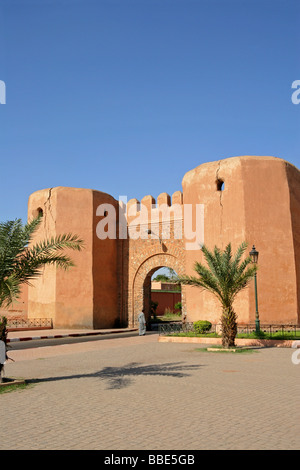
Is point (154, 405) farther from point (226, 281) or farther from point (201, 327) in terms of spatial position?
point (201, 327)

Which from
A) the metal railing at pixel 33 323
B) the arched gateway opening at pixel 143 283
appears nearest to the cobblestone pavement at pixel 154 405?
the metal railing at pixel 33 323

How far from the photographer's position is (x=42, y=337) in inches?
667

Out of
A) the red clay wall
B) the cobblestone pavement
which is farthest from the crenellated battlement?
the cobblestone pavement

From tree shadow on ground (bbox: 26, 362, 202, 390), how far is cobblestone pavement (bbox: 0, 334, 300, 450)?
2 centimetres

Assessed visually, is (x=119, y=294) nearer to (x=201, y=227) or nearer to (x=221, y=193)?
(x=201, y=227)

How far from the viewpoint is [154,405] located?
5.49m

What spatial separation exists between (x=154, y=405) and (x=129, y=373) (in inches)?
105

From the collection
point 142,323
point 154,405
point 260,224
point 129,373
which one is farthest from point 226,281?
point 154,405

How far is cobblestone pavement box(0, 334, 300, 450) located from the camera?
13.4 ft

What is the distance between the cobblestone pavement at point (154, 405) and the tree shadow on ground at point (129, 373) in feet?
0.06

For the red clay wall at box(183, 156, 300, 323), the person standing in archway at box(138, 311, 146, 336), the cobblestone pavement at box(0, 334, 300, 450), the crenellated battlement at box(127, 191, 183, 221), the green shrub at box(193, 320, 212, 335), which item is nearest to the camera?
the cobblestone pavement at box(0, 334, 300, 450)

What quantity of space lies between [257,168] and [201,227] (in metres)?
3.43

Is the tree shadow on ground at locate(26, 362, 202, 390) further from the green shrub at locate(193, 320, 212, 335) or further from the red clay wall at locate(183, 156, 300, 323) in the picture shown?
the red clay wall at locate(183, 156, 300, 323)

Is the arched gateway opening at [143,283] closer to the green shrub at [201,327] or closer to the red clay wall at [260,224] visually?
the red clay wall at [260,224]
